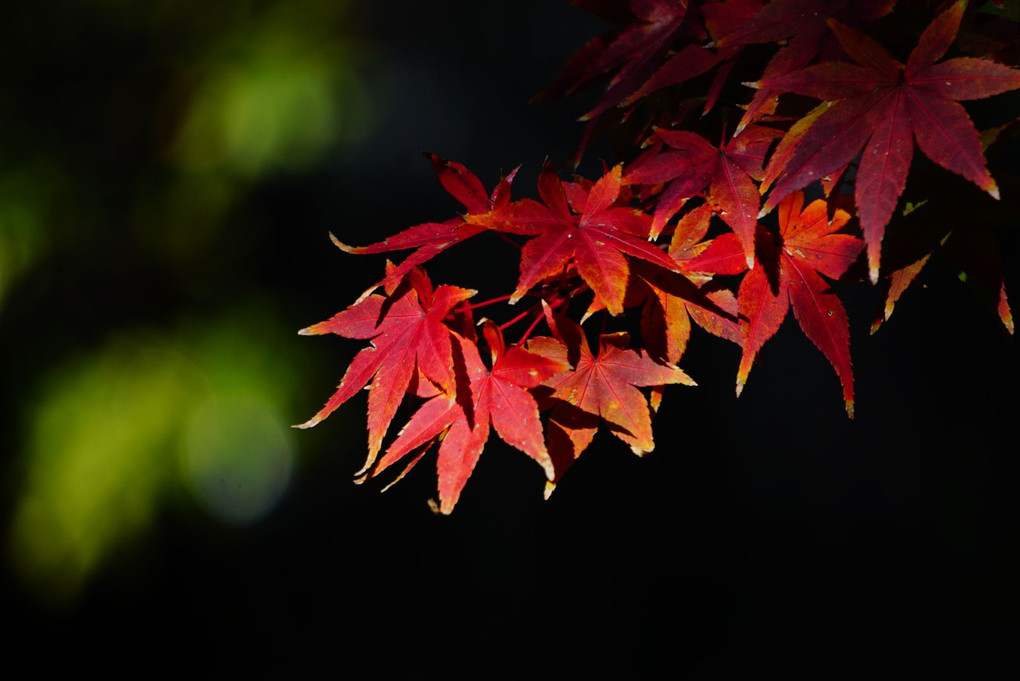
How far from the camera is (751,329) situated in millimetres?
489

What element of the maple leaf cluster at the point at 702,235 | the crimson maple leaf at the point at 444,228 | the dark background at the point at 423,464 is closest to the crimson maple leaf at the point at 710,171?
the maple leaf cluster at the point at 702,235

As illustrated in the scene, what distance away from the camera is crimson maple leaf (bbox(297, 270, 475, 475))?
50 centimetres

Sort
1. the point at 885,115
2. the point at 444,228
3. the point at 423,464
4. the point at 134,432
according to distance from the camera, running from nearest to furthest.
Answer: the point at 885,115 → the point at 444,228 → the point at 134,432 → the point at 423,464

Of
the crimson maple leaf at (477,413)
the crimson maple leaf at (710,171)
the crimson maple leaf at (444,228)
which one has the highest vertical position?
the crimson maple leaf at (710,171)

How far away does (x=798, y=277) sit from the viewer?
513 millimetres

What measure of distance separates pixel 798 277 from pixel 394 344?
29 cm

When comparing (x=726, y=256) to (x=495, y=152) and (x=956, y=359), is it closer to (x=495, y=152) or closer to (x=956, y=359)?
(x=495, y=152)

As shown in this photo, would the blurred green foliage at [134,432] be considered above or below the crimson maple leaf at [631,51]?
below

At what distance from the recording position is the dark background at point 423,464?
5.38 ft

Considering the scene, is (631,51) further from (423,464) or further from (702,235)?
(423,464)

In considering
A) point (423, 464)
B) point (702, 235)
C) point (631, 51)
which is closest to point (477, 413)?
point (702, 235)

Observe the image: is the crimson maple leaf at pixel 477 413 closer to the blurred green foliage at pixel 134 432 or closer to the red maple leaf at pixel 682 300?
the red maple leaf at pixel 682 300

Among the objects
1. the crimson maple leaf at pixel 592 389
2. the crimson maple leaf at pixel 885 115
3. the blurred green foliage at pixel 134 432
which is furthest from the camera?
the blurred green foliage at pixel 134 432

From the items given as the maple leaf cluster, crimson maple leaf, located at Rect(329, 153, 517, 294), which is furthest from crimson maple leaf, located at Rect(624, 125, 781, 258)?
crimson maple leaf, located at Rect(329, 153, 517, 294)
